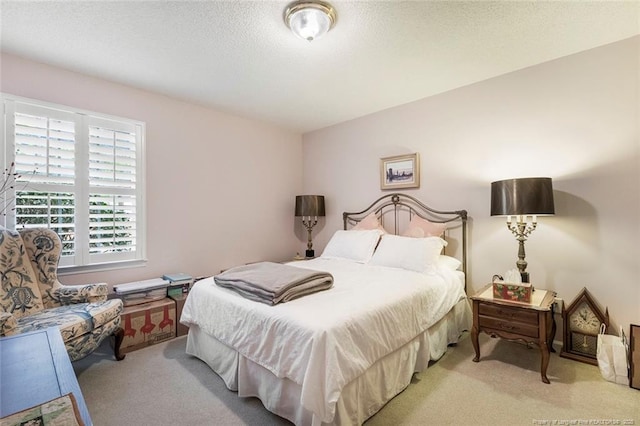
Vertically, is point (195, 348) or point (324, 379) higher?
point (324, 379)

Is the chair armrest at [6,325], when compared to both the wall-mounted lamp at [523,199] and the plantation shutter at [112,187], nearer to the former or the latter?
the plantation shutter at [112,187]

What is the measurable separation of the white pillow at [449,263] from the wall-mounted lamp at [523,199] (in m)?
0.53

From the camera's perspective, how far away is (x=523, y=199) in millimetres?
2281

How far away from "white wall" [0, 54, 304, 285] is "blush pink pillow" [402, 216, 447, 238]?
6.65 ft

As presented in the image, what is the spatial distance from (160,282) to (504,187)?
3.34m

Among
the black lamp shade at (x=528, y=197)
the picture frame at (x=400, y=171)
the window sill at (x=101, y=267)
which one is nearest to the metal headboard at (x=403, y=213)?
the picture frame at (x=400, y=171)

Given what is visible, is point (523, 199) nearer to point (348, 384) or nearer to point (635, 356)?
point (635, 356)

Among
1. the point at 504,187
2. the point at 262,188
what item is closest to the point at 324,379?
the point at 504,187

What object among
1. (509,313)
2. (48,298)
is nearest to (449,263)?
(509,313)

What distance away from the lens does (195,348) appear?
2.47 meters

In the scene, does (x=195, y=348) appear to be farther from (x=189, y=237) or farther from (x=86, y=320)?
(x=189, y=237)

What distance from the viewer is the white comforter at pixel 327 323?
1.46 meters

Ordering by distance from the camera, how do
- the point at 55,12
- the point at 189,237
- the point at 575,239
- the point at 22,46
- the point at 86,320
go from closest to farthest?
the point at 55,12 → the point at 86,320 → the point at 22,46 → the point at 575,239 → the point at 189,237

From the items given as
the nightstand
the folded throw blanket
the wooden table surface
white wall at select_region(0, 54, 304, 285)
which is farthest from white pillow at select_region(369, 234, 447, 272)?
the wooden table surface
